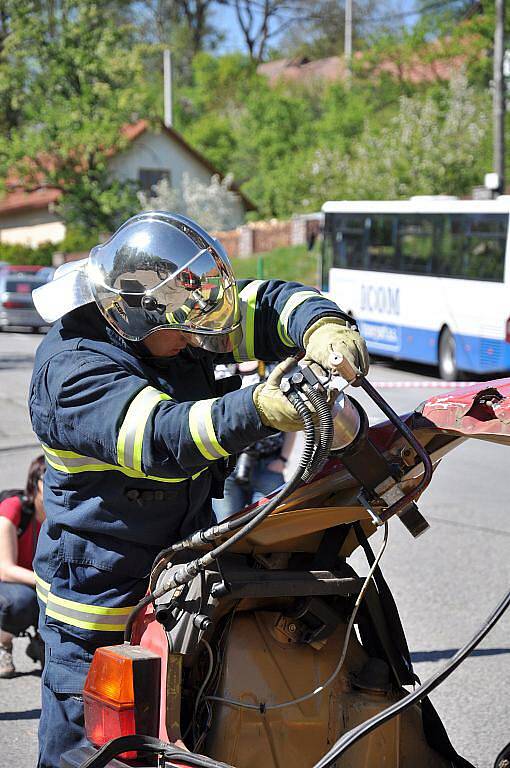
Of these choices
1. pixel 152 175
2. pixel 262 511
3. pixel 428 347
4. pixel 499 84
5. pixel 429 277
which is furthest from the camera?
pixel 152 175

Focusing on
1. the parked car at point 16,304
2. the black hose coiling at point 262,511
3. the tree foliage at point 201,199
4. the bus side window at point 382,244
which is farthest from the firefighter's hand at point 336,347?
the tree foliage at point 201,199

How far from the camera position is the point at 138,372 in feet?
8.47

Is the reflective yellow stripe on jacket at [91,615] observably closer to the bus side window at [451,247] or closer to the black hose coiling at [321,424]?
the black hose coiling at [321,424]

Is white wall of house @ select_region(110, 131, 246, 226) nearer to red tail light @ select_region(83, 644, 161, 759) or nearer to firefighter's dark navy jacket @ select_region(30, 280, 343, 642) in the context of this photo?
firefighter's dark navy jacket @ select_region(30, 280, 343, 642)

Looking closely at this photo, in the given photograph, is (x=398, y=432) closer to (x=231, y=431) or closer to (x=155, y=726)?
(x=231, y=431)

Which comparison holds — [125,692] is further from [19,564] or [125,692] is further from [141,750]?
[19,564]

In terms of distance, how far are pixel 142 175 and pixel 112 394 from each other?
4330cm

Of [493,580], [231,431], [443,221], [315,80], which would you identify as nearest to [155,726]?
[231,431]

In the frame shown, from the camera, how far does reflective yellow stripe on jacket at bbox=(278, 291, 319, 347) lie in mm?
2756

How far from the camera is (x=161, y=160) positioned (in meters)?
44.3

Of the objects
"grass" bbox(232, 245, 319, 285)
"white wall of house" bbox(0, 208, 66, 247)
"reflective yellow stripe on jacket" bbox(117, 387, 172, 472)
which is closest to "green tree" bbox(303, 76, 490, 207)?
"grass" bbox(232, 245, 319, 285)

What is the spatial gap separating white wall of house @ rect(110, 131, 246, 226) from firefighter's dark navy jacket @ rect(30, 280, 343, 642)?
41.1 meters

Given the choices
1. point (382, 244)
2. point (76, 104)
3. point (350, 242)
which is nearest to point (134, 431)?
point (382, 244)

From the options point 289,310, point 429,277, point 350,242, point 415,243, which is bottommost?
point 429,277
